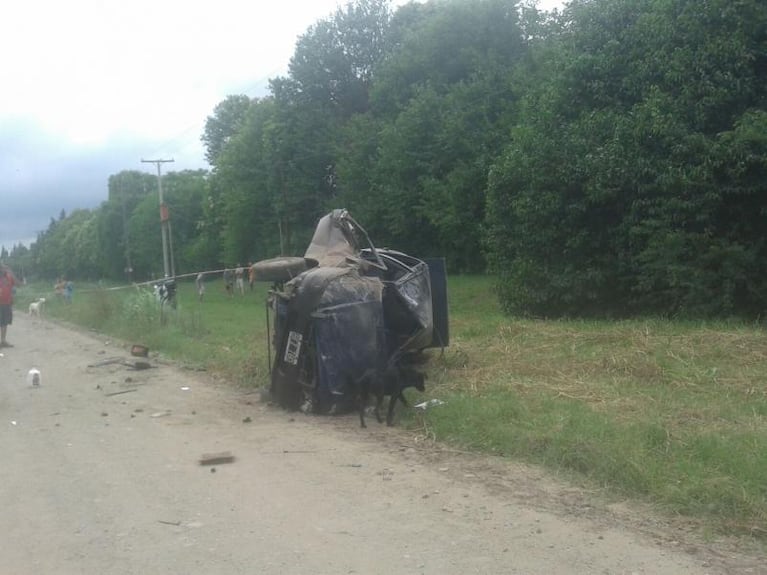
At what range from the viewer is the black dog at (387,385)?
925 cm

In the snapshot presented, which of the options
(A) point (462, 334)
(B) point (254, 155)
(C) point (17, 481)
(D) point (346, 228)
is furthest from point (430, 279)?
(B) point (254, 155)

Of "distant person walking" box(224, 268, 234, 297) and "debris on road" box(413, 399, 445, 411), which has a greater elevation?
"distant person walking" box(224, 268, 234, 297)

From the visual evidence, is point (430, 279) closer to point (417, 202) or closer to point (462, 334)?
point (462, 334)

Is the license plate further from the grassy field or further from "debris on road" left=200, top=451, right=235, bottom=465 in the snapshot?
"debris on road" left=200, top=451, right=235, bottom=465

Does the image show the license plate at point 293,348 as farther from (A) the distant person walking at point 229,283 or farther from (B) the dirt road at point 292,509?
(A) the distant person walking at point 229,283

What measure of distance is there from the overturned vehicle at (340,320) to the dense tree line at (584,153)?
707cm

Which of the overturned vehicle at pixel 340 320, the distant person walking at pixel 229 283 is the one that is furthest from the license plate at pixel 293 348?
the distant person walking at pixel 229 283

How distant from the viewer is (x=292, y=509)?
20.9 ft

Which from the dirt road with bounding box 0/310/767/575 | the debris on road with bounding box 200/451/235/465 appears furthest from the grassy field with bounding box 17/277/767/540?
Answer: the debris on road with bounding box 200/451/235/465

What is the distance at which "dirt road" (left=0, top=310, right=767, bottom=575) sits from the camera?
5.27 meters

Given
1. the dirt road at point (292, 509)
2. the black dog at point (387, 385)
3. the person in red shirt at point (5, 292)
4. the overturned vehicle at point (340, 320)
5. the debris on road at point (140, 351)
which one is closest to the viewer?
the dirt road at point (292, 509)

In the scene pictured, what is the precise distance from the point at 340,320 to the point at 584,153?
33.0ft

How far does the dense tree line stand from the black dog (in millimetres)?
8602

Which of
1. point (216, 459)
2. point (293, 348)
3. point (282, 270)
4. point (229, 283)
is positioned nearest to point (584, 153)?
point (282, 270)
